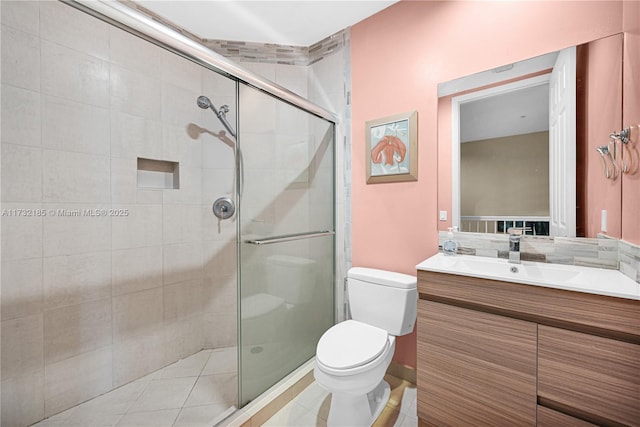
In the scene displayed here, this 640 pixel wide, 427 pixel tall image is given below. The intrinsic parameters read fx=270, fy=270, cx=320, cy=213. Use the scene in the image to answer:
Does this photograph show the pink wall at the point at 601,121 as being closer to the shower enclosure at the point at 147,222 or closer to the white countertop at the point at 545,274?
the white countertop at the point at 545,274

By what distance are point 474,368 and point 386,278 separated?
576 mm

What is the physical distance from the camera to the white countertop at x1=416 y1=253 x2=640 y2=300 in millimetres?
913

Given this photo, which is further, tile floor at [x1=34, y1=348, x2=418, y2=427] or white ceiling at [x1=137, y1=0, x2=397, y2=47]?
white ceiling at [x1=137, y1=0, x2=397, y2=47]

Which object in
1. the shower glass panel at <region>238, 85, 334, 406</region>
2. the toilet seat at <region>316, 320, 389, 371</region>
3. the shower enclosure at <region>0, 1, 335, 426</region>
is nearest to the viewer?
the toilet seat at <region>316, 320, 389, 371</region>

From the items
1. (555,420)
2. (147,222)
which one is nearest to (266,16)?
(147,222)

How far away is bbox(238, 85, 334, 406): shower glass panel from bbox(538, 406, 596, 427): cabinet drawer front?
49.3 inches

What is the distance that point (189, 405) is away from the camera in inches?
60.6

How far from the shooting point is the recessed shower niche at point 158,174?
72.1 inches

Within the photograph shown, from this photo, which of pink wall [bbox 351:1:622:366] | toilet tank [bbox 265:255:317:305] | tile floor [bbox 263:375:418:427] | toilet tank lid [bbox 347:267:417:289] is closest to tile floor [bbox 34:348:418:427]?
tile floor [bbox 263:375:418:427]

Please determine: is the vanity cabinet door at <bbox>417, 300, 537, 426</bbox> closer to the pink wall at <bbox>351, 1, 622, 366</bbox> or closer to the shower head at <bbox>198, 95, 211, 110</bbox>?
the pink wall at <bbox>351, 1, 622, 366</bbox>

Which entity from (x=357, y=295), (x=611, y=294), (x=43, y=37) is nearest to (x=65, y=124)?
(x=43, y=37)

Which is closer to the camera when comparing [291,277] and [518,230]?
[518,230]

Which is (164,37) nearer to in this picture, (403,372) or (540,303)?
(540,303)

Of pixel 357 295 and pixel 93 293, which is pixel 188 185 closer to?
pixel 93 293
